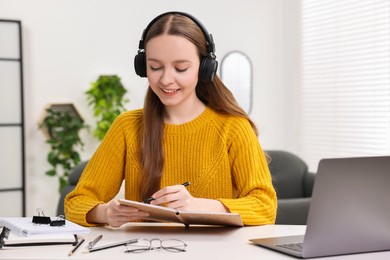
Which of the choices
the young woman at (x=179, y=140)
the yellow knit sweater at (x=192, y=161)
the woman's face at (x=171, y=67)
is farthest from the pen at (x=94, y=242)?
the woman's face at (x=171, y=67)

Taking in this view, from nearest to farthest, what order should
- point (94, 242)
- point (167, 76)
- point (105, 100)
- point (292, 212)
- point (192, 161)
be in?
point (94, 242) < point (167, 76) < point (192, 161) < point (292, 212) < point (105, 100)

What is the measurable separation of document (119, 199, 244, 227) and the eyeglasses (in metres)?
0.07

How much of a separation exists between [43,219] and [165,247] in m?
0.37

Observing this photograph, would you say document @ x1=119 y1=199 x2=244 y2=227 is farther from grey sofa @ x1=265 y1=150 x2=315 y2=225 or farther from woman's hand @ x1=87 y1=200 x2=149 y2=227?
grey sofa @ x1=265 y1=150 x2=315 y2=225

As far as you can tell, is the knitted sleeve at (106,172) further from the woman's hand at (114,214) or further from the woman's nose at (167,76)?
the woman's nose at (167,76)

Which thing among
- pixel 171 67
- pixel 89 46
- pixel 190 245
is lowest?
pixel 190 245

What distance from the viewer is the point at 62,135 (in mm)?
4688

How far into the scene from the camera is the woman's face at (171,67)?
1.83 m

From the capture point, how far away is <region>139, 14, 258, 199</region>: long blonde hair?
1892mm

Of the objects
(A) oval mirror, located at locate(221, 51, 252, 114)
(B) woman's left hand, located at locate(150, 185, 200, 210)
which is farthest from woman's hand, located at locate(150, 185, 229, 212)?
(A) oval mirror, located at locate(221, 51, 252, 114)

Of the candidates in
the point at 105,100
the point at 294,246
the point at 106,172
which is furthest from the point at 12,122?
the point at 294,246

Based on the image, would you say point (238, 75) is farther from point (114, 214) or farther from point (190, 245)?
point (190, 245)

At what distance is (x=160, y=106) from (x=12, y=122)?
287 centimetres

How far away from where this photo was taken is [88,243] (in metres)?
1.52
